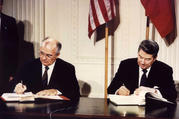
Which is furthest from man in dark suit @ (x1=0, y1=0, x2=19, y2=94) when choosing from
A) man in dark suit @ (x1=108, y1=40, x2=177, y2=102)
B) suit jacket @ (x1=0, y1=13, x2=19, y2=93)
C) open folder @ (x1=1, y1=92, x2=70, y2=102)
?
man in dark suit @ (x1=108, y1=40, x2=177, y2=102)

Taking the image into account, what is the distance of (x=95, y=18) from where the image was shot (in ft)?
12.3

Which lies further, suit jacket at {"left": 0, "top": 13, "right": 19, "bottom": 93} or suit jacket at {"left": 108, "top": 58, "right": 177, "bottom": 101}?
suit jacket at {"left": 0, "top": 13, "right": 19, "bottom": 93}

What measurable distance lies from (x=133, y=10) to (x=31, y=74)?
6.06 ft

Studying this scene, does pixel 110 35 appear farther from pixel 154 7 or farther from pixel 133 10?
pixel 154 7

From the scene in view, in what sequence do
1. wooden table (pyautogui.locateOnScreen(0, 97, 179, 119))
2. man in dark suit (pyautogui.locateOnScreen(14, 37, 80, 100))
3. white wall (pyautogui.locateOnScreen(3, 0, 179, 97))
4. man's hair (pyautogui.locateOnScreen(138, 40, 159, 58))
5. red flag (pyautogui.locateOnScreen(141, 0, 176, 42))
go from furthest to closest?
white wall (pyautogui.locateOnScreen(3, 0, 179, 97)) < red flag (pyautogui.locateOnScreen(141, 0, 176, 42)) < man in dark suit (pyautogui.locateOnScreen(14, 37, 80, 100)) < man's hair (pyautogui.locateOnScreen(138, 40, 159, 58)) < wooden table (pyautogui.locateOnScreen(0, 97, 179, 119))

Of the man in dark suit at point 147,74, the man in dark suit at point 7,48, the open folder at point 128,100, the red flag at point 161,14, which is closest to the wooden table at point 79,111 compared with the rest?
the open folder at point 128,100

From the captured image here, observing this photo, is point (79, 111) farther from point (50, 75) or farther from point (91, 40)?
point (91, 40)

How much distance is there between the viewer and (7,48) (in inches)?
151

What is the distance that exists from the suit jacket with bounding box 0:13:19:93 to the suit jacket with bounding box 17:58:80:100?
88 cm

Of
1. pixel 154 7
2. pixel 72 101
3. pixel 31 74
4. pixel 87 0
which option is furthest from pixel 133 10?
pixel 72 101

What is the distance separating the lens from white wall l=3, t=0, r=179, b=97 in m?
3.93

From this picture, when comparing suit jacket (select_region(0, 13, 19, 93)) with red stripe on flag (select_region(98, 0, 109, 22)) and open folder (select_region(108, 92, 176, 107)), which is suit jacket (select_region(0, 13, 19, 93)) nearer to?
red stripe on flag (select_region(98, 0, 109, 22))

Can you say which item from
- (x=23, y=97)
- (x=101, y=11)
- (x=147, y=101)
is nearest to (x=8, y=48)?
(x=101, y=11)

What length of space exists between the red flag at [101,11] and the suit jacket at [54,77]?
100cm
